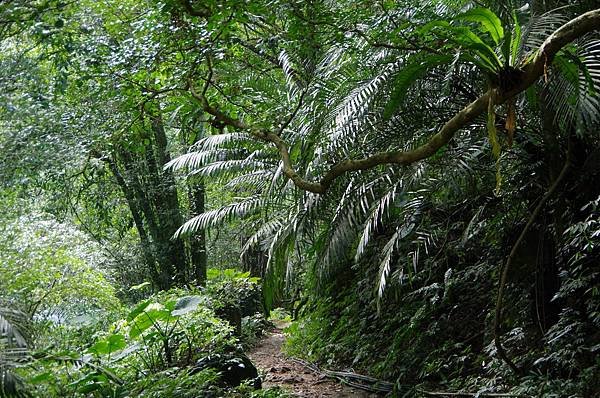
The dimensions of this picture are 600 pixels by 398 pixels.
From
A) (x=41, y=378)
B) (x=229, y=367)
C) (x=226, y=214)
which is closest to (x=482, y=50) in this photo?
(x=41, y=378)

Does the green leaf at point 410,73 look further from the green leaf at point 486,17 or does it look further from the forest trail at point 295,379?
the forest trail at point 295,379

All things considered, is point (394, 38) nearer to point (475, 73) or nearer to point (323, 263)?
point (475, 73)

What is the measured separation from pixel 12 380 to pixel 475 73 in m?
4.13

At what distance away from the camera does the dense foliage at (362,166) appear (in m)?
4.16

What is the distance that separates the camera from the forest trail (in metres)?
6.73

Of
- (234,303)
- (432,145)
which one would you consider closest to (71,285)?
(234,303)

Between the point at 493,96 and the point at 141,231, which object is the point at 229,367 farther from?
the point at 141,231

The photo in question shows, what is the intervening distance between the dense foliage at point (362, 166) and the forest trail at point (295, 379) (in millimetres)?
326

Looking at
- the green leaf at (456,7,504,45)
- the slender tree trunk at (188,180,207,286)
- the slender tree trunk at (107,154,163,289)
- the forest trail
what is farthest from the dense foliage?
the slender tree trunk at (188,180,207,286)

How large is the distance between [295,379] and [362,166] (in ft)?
15.0

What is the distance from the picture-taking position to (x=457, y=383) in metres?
5.30

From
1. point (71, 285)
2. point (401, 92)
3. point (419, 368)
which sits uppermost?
point (401, 92)

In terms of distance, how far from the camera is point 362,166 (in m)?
3.70

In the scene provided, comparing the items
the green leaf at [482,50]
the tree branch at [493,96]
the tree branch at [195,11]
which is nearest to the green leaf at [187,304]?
the tree branch at [493,96]
